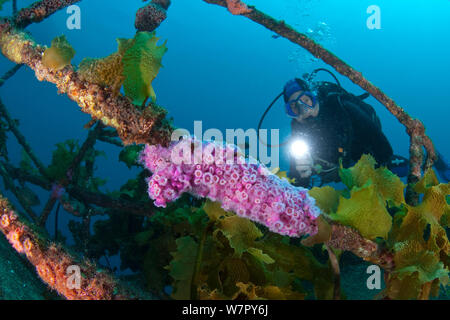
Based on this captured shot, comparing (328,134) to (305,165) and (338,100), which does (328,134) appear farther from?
(305,165)

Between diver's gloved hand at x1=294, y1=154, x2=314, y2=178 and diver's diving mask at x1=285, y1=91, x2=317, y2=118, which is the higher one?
diver's diving mask at x1=285, y1=91, x2=317, y2=118

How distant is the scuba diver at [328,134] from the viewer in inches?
197

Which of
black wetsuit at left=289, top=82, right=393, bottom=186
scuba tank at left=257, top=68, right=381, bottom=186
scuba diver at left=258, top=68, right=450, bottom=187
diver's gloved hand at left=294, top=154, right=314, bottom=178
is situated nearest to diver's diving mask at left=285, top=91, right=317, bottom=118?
scuba diver at left=258, top=68, right=450, bottom=187

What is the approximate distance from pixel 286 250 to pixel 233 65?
92.2m

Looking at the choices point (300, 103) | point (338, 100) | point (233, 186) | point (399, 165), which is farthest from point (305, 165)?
point (233, 186)

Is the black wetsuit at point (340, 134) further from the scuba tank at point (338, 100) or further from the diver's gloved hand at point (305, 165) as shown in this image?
the diver's gloved hand at point (305, 165)

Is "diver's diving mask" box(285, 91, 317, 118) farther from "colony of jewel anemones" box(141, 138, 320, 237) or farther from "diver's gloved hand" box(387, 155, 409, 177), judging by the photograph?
"colony of jewel anemones" box(141, 138, 320, 237)

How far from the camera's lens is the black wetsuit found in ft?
16.9

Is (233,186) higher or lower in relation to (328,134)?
lower

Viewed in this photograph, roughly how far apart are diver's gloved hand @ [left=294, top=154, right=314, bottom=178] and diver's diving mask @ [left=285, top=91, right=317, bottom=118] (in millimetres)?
915

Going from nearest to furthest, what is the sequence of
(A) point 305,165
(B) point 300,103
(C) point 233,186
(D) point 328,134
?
(C) point 233,186
(A) point 305,165
(B) point 300,103
(D) point 328,134

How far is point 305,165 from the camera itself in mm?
4816

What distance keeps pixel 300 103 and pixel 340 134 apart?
105 centimetres

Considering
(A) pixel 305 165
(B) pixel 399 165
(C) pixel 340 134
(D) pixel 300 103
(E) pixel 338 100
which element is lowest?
(A) pixel 305 165
